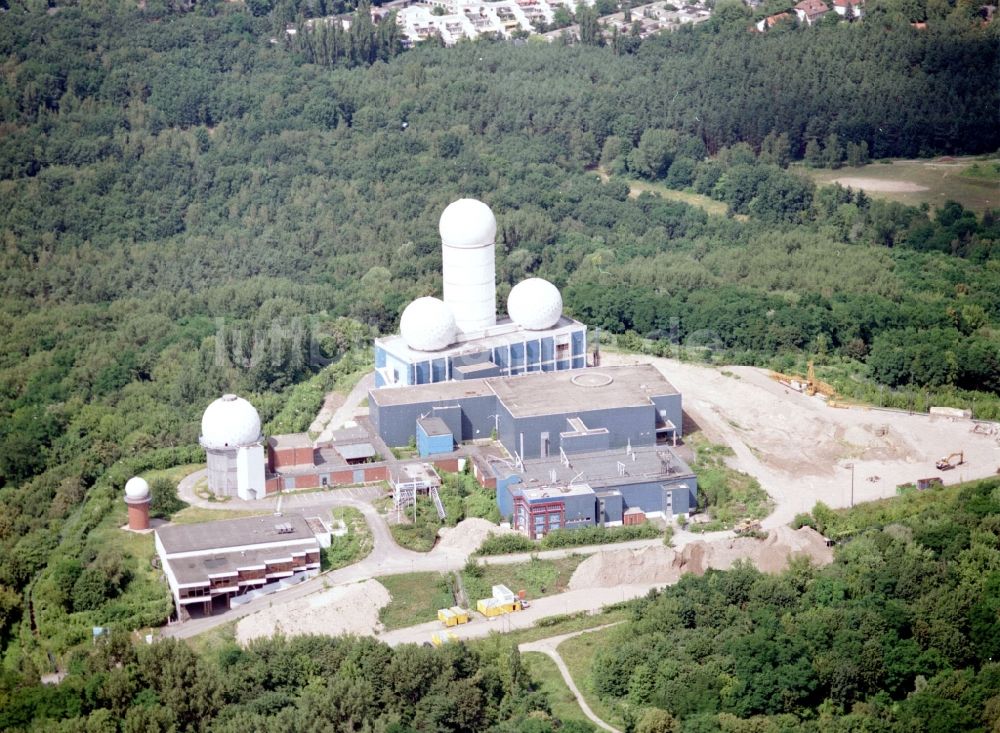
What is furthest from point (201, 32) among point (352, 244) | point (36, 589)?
point (36, 589)

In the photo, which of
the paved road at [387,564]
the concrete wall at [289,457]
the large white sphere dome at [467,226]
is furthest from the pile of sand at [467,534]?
the large white sphere dome at [467,226]

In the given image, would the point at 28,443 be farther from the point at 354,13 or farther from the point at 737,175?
the point at 354,13

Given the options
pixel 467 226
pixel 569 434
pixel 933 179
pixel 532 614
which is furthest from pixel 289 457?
pixel 933 179

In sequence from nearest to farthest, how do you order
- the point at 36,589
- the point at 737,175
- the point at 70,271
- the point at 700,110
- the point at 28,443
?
the point at 36,589 → the point at 28,443 → the point at 70,271 → the point at 737,175 → the point at 700,110

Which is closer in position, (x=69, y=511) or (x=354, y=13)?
(x=69, y=511)

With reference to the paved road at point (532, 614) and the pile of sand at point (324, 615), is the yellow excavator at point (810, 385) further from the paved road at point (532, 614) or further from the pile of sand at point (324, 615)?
the pile of sand at point (324, 615)

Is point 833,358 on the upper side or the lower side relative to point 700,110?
lower

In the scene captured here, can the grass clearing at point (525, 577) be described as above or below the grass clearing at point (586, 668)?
above

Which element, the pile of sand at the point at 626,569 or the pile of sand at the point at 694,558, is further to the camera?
the pile of sand at the point at 694,558
